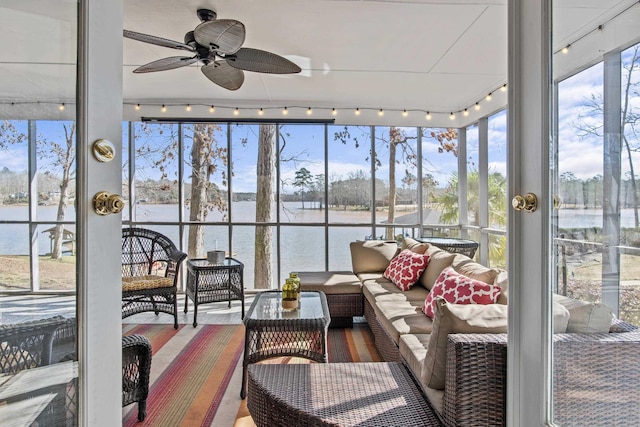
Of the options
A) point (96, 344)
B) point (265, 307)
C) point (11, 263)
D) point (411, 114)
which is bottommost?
point (265, 307)

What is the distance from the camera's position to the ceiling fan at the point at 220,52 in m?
2.37

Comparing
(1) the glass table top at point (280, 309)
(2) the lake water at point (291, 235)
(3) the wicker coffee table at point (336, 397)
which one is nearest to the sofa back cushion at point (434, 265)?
(1) the glass table top at point (280, 309)

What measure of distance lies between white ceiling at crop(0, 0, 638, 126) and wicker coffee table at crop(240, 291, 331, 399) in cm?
215

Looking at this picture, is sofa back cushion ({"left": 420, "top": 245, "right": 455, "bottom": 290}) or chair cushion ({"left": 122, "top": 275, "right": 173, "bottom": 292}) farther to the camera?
chair cushion ({"left": 122, "top": 275, "right": 173, "bottom": 292})

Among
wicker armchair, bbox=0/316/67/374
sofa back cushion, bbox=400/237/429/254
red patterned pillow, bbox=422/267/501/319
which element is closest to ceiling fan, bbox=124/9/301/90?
red patterned pillow, bbox=422/267/501/319

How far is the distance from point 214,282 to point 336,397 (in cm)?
300

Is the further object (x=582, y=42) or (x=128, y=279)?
(x=128, y=279)

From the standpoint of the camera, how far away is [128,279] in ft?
13.0

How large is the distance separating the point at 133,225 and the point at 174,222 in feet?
2.00

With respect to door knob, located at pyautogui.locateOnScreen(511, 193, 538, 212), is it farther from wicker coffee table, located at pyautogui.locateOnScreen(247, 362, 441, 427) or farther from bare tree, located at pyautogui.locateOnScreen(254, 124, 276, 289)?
bare tree, located at pyautogui.locateOnScreen(254, 124, 276, 289)

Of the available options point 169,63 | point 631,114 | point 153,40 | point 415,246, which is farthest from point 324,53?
point 631,114

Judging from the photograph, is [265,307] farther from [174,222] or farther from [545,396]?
[174,222]

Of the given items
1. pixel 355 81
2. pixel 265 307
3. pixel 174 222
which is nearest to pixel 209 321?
pixel 265 307

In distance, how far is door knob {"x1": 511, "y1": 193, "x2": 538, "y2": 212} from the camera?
889mm
